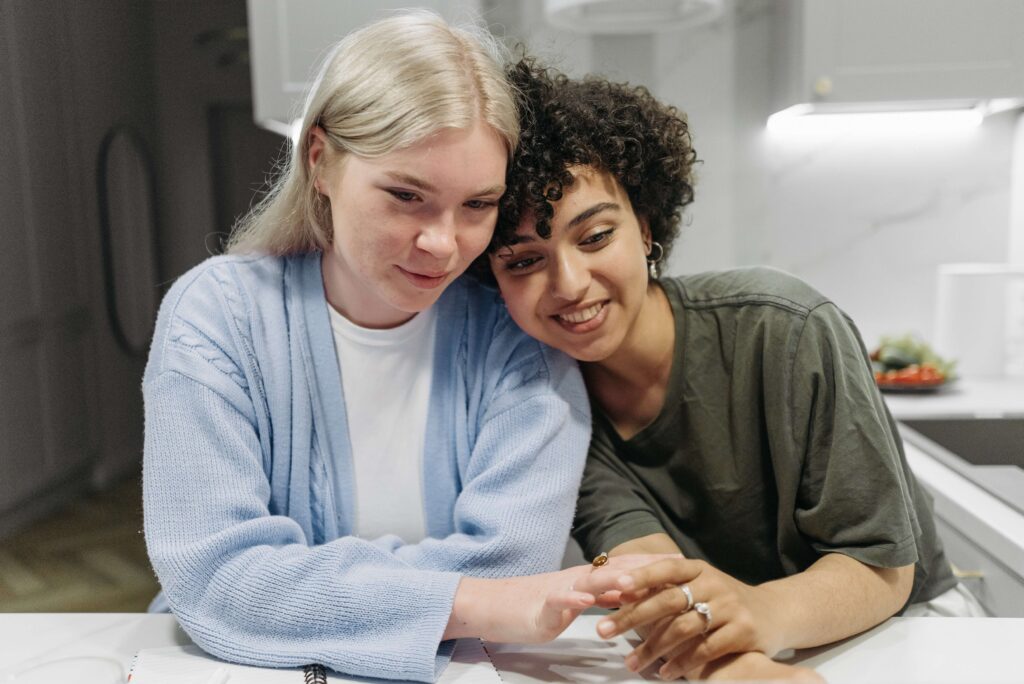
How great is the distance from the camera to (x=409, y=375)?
104 centimetres

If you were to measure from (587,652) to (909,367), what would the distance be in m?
1.47

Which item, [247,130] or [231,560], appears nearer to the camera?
[231,560]

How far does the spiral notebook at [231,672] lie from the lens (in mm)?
761

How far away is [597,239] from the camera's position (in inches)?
38.9

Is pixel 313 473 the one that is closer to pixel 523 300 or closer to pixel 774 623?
pixel 523 300

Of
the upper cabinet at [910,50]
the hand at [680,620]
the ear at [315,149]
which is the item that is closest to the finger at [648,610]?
the hand at [680,620]

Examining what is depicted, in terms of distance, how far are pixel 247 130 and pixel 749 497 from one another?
4.30 feet

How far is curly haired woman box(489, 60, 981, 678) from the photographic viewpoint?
824 millimetres

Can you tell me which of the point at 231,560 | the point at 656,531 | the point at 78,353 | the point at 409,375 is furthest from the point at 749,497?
the point at 78,353

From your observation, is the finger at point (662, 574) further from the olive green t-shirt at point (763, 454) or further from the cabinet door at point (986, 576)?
the cabinet door at point (986, 576)

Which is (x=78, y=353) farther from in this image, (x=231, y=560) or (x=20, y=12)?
(x=231, y=560)

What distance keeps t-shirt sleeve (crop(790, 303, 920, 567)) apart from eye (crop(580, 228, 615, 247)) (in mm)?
257

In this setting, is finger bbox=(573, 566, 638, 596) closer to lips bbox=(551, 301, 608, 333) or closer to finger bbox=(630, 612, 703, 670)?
finger bbox=(630, 612, 703, 670)

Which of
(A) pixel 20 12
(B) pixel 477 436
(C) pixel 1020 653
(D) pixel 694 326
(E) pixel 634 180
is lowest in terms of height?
(C) pixel 1020 653
